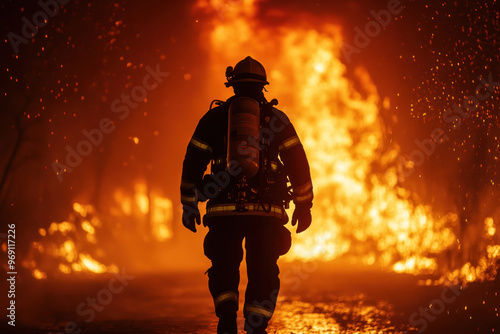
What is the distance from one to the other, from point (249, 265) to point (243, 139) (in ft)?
2.86

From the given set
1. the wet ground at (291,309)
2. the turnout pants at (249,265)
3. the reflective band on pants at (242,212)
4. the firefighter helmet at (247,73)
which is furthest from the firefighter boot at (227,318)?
the firefighter helmet at (247,73)

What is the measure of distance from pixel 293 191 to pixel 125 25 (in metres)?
12.7

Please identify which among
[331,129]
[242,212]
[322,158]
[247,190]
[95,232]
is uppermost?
[331,129]

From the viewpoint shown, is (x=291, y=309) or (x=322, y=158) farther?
(x=322, y=158)

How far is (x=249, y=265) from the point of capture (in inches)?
167

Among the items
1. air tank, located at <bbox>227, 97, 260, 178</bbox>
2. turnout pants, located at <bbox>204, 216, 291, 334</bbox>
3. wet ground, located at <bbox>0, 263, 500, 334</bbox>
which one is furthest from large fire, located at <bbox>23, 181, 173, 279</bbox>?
air tank, located at <bbox>227, 97, 260, 178</bbox>

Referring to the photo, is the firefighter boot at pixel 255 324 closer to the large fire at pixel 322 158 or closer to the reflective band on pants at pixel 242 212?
the reflective band on pants at pixel 242 212

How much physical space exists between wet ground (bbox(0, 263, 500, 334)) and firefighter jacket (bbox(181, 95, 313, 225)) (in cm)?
143

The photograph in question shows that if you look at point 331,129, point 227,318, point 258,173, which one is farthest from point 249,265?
point 331,129

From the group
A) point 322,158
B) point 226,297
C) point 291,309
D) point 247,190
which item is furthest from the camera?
point 322,158

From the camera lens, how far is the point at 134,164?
18672 millimetres

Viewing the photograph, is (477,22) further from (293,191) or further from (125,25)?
(125,25)

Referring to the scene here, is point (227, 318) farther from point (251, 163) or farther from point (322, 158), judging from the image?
point (322, 158)

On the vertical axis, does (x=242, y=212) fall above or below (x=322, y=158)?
below
